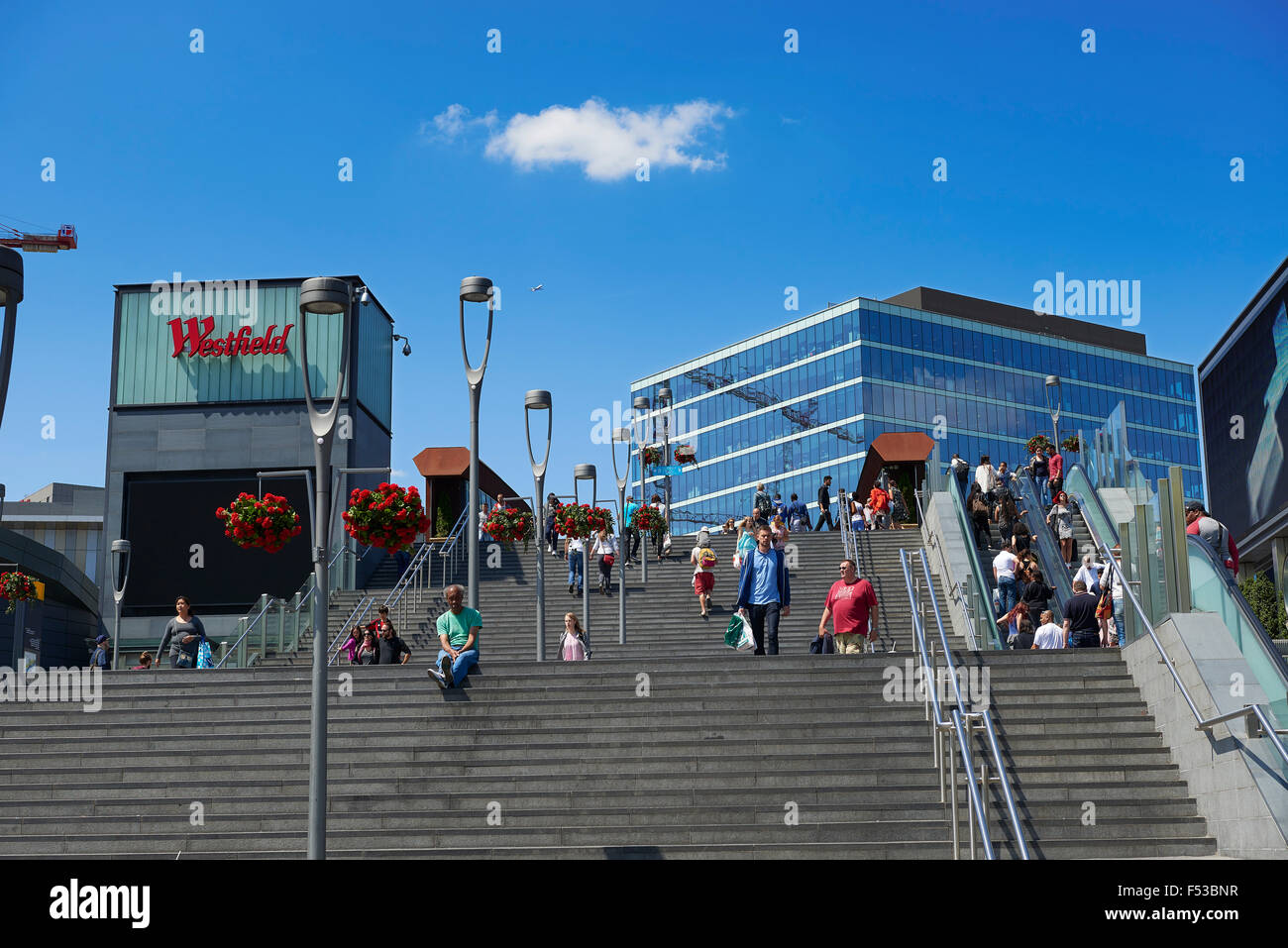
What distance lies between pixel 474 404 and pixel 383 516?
144 inches

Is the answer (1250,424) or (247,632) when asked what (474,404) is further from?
(1250,424)

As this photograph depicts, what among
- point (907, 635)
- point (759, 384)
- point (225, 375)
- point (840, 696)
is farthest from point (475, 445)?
point (759, 384)

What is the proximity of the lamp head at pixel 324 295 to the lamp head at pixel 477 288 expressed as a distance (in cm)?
509

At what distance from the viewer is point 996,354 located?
8881 centimetres

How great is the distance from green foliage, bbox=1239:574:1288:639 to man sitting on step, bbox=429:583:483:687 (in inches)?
587

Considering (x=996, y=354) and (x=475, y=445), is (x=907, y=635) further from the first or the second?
(x=996, y=354)

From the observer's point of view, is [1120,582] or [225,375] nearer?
[1120,582]

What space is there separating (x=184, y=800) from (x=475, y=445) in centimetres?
568

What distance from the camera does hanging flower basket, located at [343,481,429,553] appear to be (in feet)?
62.5

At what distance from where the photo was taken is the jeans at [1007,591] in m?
18.0

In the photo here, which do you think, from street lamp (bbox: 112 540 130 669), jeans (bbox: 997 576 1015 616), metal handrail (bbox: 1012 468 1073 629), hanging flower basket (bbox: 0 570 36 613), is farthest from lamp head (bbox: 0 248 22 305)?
hanging flower basket (bbox: 0 570 36 613)

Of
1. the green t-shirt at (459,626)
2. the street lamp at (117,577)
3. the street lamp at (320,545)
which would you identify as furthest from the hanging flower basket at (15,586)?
the street lamp at (320,545)

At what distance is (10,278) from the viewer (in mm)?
7066
